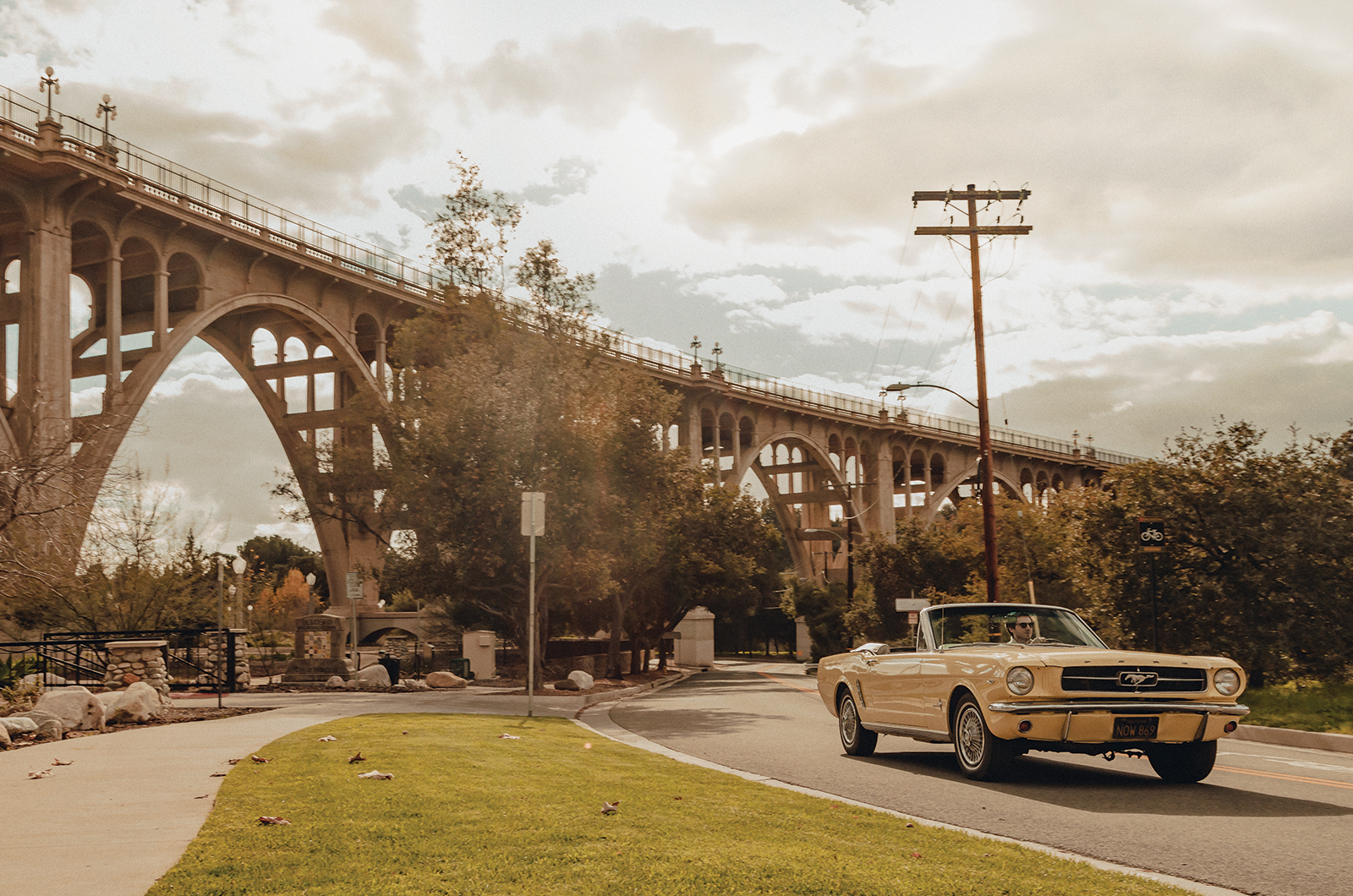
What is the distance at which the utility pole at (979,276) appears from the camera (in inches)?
960

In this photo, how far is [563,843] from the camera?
5746 mm

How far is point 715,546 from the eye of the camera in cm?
4222

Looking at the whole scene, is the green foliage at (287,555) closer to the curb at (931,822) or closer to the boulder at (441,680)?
the boulder at (441,680)

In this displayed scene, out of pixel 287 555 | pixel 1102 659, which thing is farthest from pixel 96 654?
pixel 287 555

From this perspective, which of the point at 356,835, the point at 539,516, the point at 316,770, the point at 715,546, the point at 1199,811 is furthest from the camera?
the point at 715,546

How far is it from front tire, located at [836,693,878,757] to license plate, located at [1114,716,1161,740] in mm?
3216

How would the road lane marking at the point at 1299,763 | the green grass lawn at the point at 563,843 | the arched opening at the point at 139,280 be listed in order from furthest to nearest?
1. the arched opening at the point at 139,280
2. the road lane marking at the point at 1299,763
3. the green grass lawn at the point at 563,843

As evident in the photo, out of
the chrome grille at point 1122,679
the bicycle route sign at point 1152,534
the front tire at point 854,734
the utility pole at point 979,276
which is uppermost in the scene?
the utility pole at point 979,276

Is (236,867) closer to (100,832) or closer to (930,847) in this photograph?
(100,832)

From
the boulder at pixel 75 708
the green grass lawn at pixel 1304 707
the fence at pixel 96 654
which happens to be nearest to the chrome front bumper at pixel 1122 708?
the green grass lawn at pixel 1304 707

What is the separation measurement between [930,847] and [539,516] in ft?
36.9

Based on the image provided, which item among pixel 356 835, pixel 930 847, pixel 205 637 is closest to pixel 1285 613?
pixel 930 847

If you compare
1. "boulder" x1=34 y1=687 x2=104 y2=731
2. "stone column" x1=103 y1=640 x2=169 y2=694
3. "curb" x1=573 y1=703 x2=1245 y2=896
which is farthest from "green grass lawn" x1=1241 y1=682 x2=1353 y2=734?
"stone column" x1=103 y1=640 x2=169 y2=694

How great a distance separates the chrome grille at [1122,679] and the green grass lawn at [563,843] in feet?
7.48
